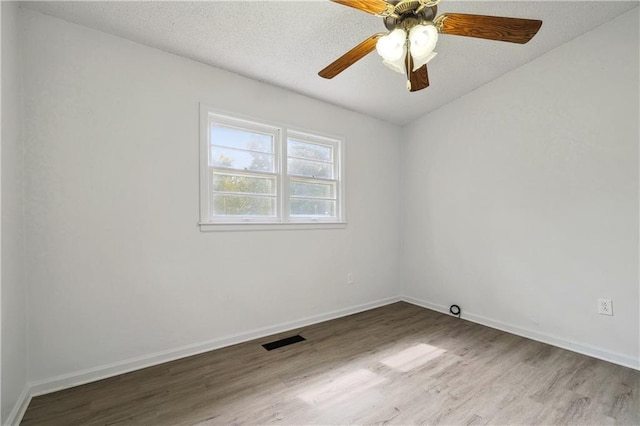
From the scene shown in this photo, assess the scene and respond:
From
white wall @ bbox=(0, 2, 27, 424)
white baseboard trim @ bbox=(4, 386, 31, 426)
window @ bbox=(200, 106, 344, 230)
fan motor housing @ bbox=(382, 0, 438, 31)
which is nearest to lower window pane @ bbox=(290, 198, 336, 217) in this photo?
window @ bbox=(200, 106, 344, 230)

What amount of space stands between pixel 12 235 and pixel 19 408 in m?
1.02

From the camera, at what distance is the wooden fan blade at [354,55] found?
5.46ft

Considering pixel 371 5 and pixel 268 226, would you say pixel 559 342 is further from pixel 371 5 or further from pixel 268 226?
pixel 371 5

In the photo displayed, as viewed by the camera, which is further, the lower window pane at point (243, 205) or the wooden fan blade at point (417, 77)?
the lower window pane at point (243, 205)

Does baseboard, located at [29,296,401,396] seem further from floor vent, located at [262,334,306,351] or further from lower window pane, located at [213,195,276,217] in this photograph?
lower window pane, located at [213,195,276,217]

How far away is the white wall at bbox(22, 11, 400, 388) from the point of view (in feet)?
6.32

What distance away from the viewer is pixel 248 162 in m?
2.83

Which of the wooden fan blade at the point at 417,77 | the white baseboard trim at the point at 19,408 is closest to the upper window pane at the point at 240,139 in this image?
the wooden fan blade at the point at 417,77

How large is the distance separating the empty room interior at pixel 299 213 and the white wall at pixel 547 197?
0.06 feet

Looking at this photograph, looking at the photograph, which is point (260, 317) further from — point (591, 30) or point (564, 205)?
point (591, 30)

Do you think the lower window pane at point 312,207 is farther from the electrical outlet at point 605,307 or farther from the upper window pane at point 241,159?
the electrical outlet at point 605,307

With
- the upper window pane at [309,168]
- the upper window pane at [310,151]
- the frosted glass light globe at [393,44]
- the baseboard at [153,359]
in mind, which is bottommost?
the baseboard at [153,359]

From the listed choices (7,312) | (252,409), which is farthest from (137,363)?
(252,409)

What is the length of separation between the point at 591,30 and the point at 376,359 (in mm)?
3380
